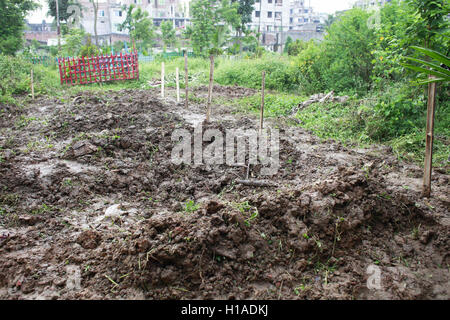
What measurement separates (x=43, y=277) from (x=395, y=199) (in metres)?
3.61

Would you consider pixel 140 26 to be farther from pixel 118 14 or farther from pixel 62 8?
pixel 118 14

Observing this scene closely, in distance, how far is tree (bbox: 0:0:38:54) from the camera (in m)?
16.6

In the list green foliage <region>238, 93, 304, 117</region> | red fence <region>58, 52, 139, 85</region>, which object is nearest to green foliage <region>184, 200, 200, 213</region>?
green foliage <region>238, 93, 304, 117</region>

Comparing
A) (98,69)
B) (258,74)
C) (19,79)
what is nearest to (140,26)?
(98,69)

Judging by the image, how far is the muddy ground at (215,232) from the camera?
9.21ft

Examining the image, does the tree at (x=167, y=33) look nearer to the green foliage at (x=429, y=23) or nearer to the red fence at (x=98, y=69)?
the red fence at (x=98, y=69)

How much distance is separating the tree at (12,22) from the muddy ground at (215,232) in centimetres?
1448

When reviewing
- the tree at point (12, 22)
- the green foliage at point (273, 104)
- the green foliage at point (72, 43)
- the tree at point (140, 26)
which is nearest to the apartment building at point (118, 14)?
the tree at point (140, 26)

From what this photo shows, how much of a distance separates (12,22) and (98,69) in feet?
21.8

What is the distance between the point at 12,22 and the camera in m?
17.1

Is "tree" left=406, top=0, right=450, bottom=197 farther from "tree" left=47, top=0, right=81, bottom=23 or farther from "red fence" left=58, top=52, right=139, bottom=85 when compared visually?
"tree" left=47, top=0, right=81, bottom=23

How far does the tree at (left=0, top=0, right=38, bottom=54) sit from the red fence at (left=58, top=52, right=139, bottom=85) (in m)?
4.49

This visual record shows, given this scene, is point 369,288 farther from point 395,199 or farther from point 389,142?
point 389,142

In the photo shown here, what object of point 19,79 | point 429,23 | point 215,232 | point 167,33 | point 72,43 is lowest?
point 215,232
